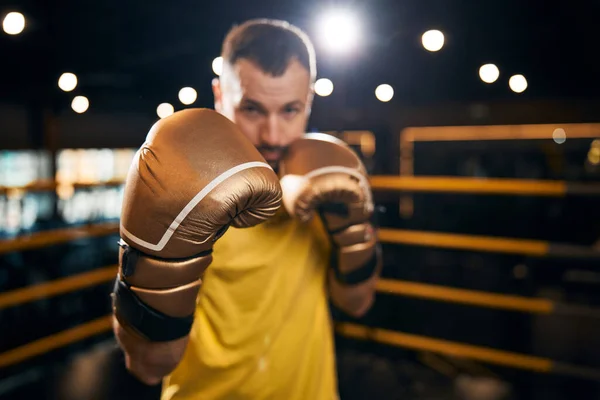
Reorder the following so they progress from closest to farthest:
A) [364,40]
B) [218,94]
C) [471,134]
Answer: [218,94]
[364,40]
[471,134]

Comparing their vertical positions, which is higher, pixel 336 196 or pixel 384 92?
pixel 384 92

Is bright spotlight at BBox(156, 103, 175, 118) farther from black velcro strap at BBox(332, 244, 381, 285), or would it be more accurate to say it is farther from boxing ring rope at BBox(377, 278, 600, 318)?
boxing ring rope at BBox(377, 278, 600, 318)

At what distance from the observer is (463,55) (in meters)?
2.16

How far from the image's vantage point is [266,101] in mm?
1003

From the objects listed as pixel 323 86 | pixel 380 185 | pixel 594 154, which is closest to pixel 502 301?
pixel 380 185

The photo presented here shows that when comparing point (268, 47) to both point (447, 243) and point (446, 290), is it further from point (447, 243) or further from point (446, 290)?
point (446, 290)

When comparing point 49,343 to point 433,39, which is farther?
point 49,343

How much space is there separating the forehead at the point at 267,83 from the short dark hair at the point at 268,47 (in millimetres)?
10

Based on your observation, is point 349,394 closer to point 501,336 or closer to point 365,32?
point 365,32

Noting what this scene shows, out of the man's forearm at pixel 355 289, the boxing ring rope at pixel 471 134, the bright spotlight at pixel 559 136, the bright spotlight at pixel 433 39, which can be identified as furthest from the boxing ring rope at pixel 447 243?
the bright spotlight at pixel 559 136

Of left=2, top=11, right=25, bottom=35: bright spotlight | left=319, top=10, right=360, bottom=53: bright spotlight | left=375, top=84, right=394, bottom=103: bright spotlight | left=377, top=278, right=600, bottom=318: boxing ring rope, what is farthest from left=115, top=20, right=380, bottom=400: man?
left=375, top=84, right=394, bottom=103: bright spotlight

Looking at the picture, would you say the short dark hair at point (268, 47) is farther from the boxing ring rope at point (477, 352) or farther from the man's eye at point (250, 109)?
the boxing ring rope at point (477, 352)

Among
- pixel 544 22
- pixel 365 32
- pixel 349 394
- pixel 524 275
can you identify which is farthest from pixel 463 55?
pixel 524 275

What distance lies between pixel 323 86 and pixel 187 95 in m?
0.64
